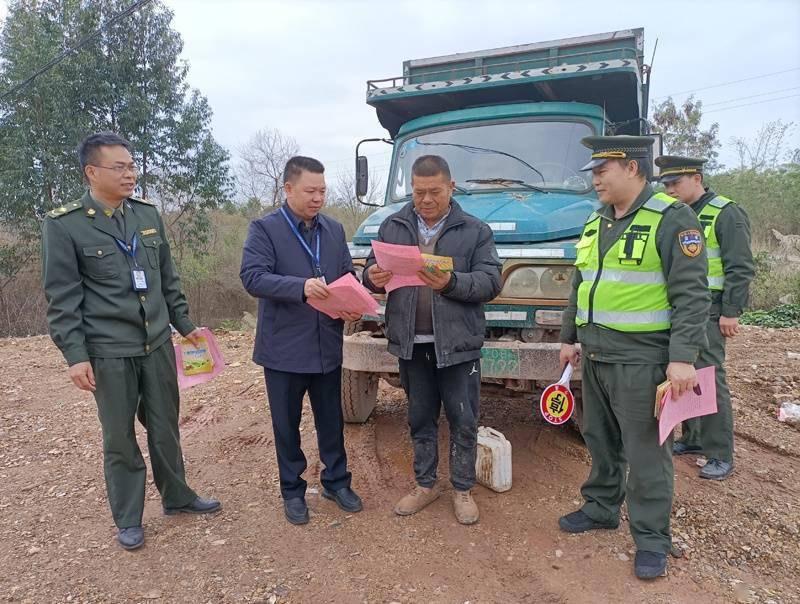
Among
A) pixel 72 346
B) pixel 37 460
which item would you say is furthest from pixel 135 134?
pixel 72 346

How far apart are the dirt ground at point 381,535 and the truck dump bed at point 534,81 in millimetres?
2686

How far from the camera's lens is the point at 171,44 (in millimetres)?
12820

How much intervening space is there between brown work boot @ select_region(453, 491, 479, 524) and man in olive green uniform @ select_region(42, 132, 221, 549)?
164 cm

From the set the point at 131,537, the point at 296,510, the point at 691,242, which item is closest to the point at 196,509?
the point at 131,537

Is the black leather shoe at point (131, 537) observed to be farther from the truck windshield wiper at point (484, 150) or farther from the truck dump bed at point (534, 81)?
the truck dump bed at point (534, 81)

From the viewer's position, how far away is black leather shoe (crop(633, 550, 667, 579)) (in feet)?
8.70

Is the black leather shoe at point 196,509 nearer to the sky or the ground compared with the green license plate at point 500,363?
nearer to the ground

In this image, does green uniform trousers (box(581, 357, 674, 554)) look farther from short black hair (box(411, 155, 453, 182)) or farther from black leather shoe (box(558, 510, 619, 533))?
short black hair (box(411, 155, 453, 182))

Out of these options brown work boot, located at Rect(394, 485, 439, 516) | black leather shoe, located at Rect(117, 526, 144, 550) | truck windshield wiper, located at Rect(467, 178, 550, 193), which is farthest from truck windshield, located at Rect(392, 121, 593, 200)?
black leather shoe, located at Rect(117, 526, 144, 550)

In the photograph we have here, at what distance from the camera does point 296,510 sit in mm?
3281

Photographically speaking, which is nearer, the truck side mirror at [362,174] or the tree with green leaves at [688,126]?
the truck side mirror at [362,174]

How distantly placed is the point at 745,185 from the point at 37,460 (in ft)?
62.2

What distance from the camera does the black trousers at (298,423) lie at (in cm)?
319

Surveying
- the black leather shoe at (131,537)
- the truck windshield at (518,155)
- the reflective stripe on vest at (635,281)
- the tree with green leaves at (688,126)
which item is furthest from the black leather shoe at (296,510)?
the tree with green leaves at (688,126)
